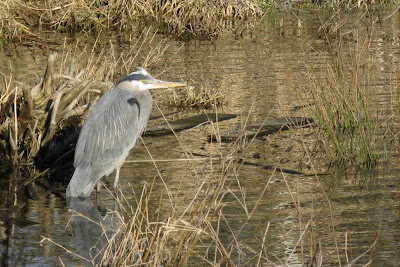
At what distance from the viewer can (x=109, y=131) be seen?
24.2 feet

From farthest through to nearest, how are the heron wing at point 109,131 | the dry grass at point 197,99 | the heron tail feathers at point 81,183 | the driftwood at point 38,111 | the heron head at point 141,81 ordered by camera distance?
1. the dry grass at point 197,99
2. the driftwood at point 38,111
3. the heron head at point 141,81
4. the heron wing at point 109,131
5. the heron tail feathers at point 81,183

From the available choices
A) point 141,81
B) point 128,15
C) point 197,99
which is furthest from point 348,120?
point 128,15

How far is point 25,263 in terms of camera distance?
17.5 ft

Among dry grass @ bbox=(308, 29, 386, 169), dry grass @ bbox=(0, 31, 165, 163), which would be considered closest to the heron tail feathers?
dry grass @ bbox=(0, 31, 165, 163)

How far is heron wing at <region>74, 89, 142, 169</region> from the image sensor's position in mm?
7239

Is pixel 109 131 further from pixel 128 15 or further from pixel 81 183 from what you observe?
pixel 128 15

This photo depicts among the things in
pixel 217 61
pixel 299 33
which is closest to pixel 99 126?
pixel 217 61

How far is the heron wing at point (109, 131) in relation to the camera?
7239mm

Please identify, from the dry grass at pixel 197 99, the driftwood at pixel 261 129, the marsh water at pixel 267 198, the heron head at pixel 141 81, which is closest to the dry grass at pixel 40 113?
the marsh water at pixel 267 198

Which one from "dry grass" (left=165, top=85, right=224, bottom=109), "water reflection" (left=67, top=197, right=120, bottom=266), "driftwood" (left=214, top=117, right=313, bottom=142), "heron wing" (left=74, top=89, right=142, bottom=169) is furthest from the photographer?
"dry grass" (left=165, top=85, right=224, bottom=109)

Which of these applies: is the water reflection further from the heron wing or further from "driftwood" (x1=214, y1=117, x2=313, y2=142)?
"driftwood" (x1=214, y1=117, x2=313, y2=142)

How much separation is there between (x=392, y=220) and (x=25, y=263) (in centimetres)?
265

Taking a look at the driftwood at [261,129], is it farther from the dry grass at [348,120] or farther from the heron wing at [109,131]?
the heron wing at [109,131]

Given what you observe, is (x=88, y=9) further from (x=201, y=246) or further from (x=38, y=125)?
(x=201, y=246)
